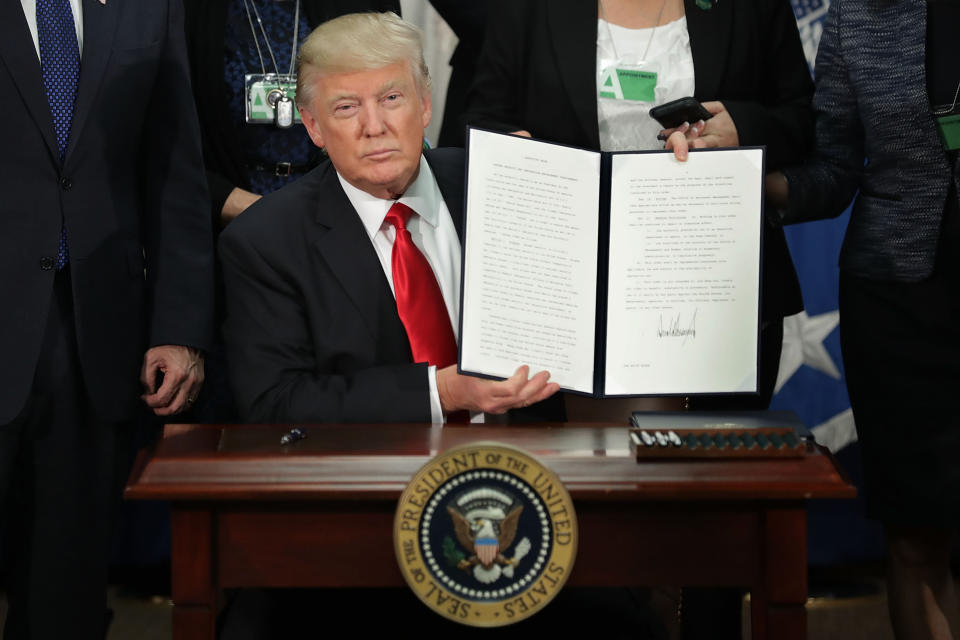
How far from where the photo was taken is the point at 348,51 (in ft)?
6.64

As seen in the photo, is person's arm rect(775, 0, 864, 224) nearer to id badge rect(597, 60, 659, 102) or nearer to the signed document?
id badge rect(597, 60, 659, 102)

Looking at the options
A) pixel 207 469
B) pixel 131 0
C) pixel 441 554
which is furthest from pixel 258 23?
pixel 441 554

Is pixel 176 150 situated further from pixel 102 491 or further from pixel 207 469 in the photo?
pixel 207 469

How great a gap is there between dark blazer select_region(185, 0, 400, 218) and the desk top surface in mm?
1051

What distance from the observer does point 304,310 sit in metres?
2.01

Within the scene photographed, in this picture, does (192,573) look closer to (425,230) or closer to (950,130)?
(425,230)

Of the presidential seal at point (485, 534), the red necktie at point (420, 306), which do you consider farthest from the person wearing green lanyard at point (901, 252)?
the presidential seal at point (485, 534)

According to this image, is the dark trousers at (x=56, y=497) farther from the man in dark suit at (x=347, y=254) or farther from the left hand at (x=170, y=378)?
the man in dark suit at (x=347, y=254)

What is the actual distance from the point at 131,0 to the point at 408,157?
0.60 meters

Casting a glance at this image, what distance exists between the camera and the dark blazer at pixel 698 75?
7.48ft

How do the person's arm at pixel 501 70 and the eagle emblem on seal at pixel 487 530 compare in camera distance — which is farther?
the person's arm at pixel 501 70

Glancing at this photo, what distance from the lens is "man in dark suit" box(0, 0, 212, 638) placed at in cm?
200

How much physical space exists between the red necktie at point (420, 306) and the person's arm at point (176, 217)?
43 centimetres

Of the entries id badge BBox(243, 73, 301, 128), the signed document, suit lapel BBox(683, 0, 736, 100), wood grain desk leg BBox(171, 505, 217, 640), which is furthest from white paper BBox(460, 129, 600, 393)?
id badge BBox(243, 73, 301, 128)
